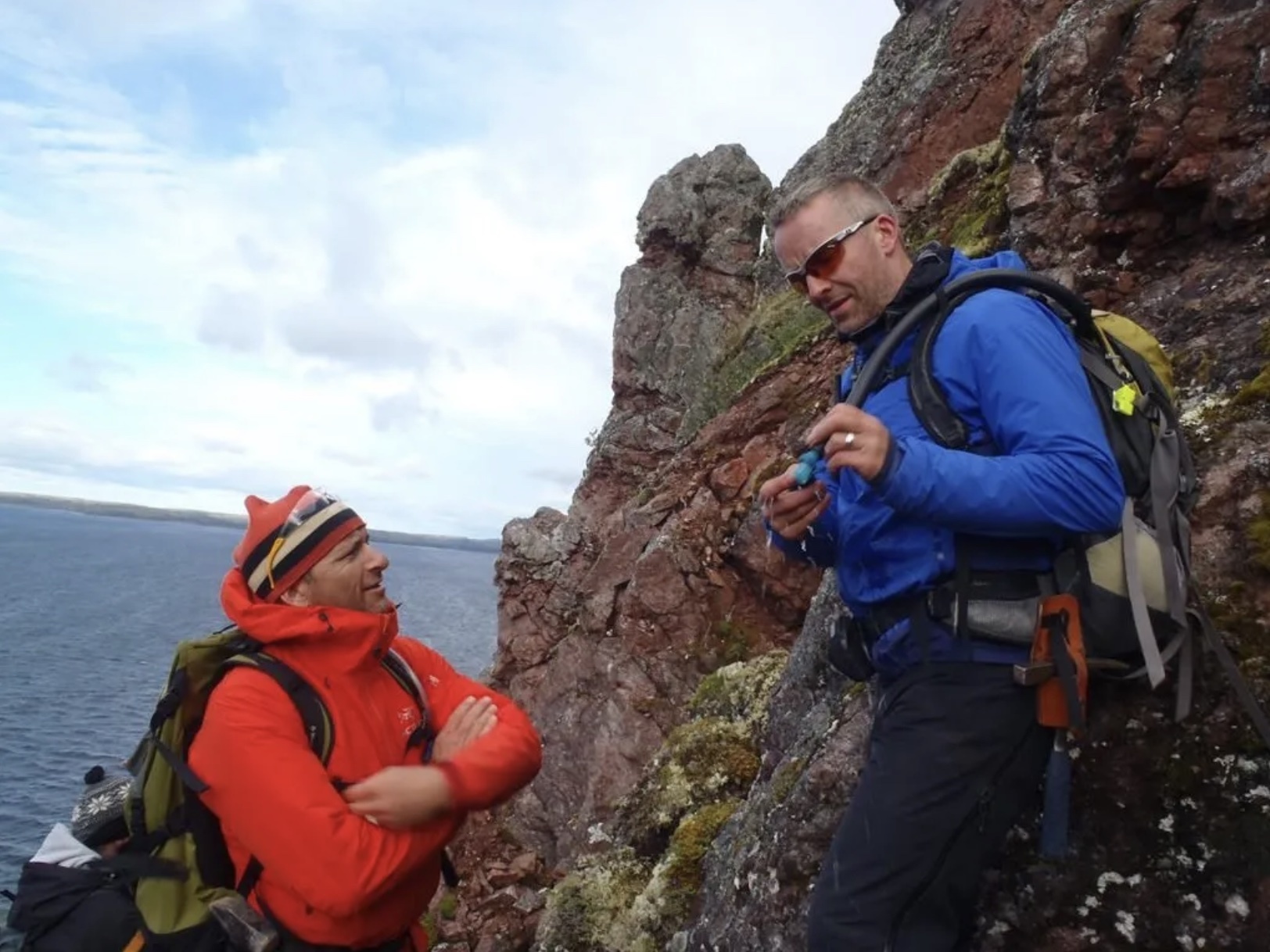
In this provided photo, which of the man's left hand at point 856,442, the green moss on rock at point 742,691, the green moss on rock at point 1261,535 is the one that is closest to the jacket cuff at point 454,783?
the man's left hand at point 856,442

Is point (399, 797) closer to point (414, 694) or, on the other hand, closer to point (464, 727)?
point (464, 727)

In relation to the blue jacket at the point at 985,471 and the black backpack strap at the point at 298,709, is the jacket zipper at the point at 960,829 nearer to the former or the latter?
the blue jacket at the point at 985,471

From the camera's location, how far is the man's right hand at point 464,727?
4359 millimetres

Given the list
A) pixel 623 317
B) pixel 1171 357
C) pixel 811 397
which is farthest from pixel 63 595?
pixel 1171 357

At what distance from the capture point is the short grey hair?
420 centimetres

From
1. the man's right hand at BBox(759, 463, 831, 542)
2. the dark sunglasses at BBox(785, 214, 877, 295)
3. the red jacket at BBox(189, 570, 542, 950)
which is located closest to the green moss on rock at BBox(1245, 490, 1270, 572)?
the man's right hand at BBox(759, 463, 831, 542)

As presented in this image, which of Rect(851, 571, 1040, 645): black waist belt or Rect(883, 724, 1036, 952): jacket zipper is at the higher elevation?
Rect(851, 571, 1040, 645): black waist belt

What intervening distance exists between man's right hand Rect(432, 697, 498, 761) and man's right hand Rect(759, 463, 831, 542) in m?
1.69

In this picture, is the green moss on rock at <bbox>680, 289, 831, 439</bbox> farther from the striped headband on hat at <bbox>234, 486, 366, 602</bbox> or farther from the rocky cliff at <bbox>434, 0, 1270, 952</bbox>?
the striped headband on hat at <bbox>234, 486, 366, 602</bbox>

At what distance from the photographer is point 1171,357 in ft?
19.4

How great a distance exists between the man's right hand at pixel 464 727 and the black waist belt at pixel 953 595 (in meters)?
1.95

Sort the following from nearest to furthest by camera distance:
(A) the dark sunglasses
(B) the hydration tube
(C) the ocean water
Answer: (B) the hydration tube, (A) the dark sunglasses, (C) the ocean water

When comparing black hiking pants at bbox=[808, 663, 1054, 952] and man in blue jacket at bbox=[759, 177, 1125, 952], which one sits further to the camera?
black hiking pants at bbox=[808, 663, 1054, 952]

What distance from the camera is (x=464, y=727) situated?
4449mm
